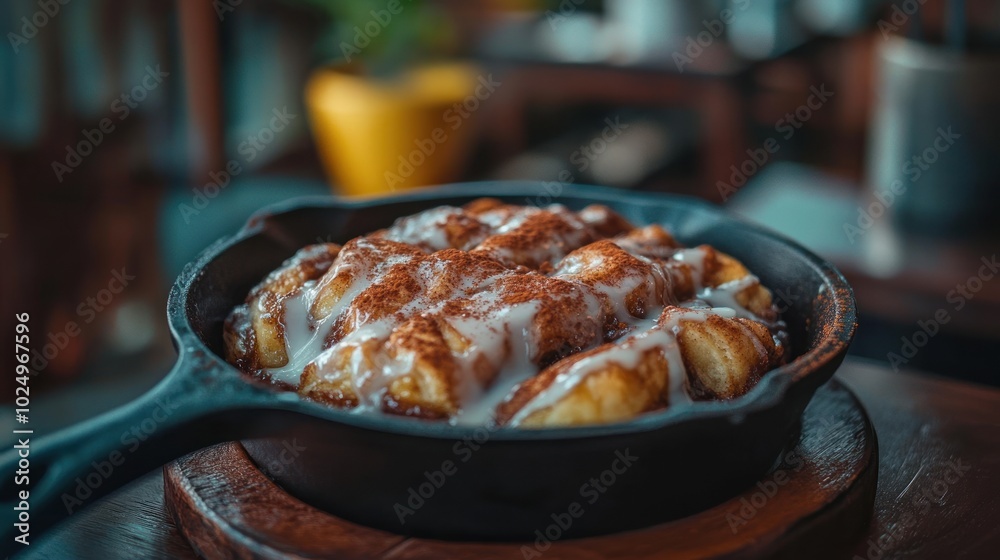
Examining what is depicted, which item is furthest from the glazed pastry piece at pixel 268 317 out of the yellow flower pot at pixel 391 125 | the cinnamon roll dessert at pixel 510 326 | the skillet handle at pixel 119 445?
the yellow flower pot at pixel 391 125

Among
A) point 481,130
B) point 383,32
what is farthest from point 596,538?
point 481,130

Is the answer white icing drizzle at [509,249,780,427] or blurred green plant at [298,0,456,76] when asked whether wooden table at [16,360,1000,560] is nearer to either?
white icing drizzle at [509,249,780,427]

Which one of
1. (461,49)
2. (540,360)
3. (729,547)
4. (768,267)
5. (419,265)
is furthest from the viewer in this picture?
(461,49)

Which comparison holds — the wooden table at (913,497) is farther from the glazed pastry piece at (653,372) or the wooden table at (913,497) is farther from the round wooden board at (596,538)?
the glazed pastry piece at (653,372)

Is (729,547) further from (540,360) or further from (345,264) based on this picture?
(345,264)

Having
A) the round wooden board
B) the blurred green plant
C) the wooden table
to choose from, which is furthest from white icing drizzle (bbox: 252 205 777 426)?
the blurred green plant

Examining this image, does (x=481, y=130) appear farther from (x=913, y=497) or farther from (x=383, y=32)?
(x=913, y=497)

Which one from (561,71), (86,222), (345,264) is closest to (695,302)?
(345,264)
